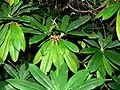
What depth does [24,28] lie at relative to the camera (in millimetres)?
1247

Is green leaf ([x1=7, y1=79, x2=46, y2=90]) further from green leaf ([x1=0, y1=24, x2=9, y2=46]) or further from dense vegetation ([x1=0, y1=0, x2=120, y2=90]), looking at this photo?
green leaf ([x1=0, y1=24, x2=9, y2=46])

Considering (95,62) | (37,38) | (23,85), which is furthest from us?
(95,62)

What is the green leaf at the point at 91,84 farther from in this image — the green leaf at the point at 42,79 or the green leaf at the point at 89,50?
the green leaf at the point at 89,50

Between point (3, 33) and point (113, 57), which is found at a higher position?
point (3, 33)

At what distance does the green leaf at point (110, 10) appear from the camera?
1232 mm

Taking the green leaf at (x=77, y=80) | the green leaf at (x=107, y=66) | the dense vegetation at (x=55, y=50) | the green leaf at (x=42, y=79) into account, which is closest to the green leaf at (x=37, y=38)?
the dense vegetation at (x=55, y=50)

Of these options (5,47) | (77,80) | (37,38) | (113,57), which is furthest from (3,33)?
(113,57)

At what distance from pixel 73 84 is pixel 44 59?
23 cm

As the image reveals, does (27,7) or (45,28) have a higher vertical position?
(27,7)

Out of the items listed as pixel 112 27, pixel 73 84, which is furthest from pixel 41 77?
pixel 112 27

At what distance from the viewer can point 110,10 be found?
49.1 inches

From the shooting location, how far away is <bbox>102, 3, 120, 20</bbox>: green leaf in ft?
4.04

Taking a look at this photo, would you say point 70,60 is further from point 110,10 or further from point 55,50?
point 110,10

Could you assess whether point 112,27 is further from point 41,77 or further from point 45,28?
point 41,77
